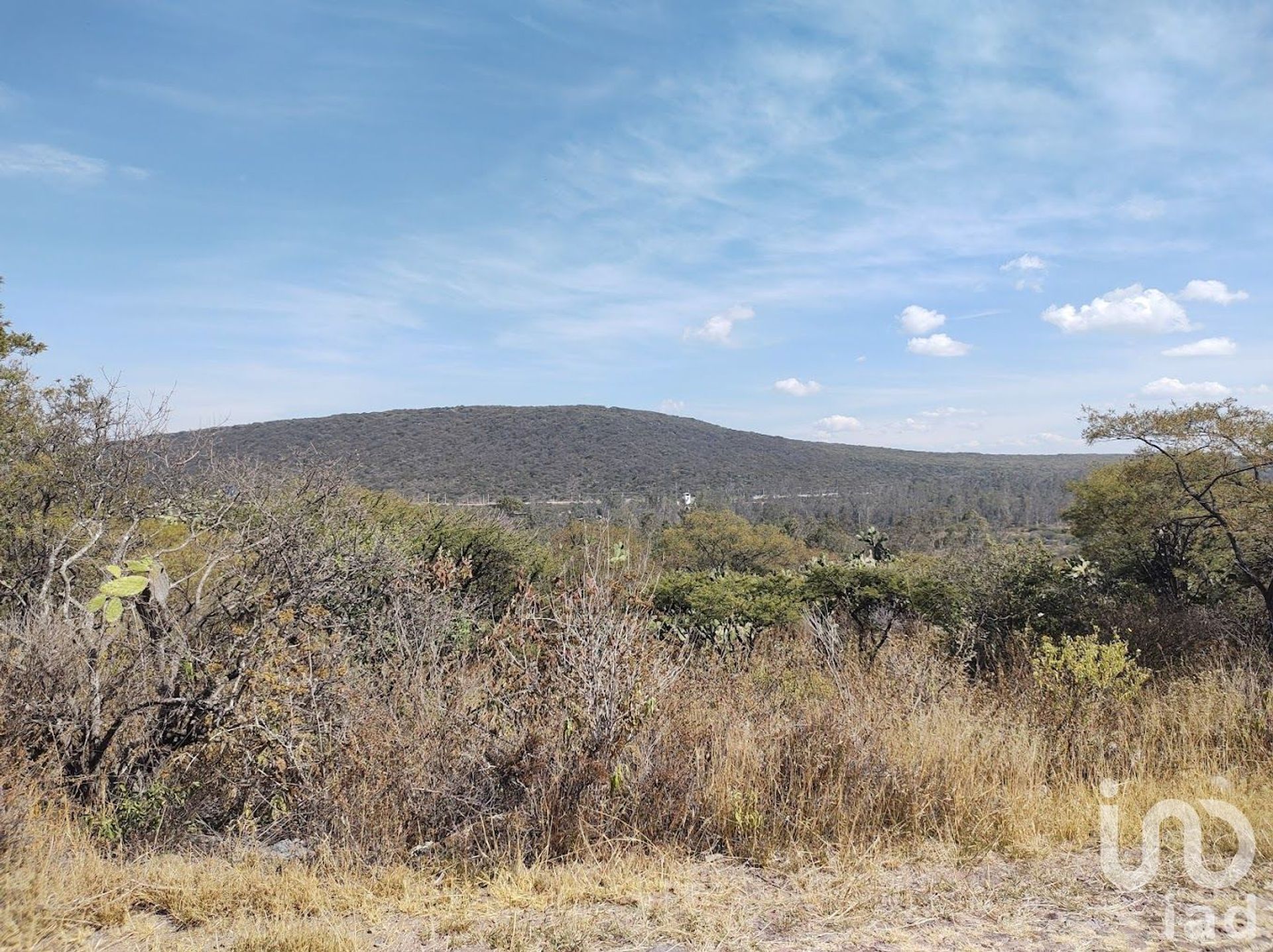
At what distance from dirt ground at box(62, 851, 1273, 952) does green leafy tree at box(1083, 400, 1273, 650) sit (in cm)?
676

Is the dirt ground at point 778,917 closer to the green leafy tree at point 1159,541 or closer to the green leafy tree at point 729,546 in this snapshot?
the green leafy tree at point 1159,541

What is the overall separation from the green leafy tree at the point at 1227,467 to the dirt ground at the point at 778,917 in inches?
266

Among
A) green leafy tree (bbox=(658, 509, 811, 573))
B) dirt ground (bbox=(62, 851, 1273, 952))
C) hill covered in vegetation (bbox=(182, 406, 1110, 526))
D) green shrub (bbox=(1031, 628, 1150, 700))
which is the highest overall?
hill covered in vegetation (bbox=(182, 406, 1110, 526))

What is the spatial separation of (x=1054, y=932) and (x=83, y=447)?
33.4ft

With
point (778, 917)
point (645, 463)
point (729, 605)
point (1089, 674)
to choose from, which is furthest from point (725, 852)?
point (645, 463)

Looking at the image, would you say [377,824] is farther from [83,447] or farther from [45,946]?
[83,447]

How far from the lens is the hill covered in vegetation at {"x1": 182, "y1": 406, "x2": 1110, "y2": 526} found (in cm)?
6994

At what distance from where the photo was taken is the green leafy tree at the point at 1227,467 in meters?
8.75

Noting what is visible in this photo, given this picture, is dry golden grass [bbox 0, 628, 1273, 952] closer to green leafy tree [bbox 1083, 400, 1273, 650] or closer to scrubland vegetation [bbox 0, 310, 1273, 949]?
scrubland vegetation [bbox 0, 310, 1273, 949]

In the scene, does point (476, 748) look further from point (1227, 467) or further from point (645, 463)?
point (645, 463)

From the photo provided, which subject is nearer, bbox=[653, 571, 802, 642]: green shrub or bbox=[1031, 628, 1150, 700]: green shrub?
bbox=[1031, 628, 1150, 700]: green shrub

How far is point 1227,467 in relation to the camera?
30.4ft

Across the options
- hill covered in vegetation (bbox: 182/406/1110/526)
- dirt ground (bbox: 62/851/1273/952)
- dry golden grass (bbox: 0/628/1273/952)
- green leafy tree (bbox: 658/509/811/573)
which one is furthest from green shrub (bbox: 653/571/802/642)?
hill covered in vegetation (bbox: 182/406/1110/526)

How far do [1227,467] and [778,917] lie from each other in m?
9.15
